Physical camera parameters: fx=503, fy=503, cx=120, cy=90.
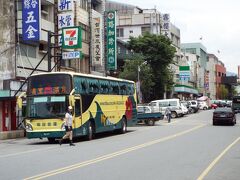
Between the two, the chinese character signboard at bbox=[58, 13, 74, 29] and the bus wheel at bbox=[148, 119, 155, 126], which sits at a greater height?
the chinese character signboard at bbox=[58, 13, 74, 29]

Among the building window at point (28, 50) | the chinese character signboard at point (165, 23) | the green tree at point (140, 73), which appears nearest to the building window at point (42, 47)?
the building window at point (28, 50)

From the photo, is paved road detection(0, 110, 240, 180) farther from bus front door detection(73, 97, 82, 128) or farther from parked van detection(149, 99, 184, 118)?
parked van detection(149, 99, 184, 118)

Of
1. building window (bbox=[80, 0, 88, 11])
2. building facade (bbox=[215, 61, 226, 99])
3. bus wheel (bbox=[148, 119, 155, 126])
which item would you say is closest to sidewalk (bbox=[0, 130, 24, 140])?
bus wheel (bbox=[148, 119, 155, 126])

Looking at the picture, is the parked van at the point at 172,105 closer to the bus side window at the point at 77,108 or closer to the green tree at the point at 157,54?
the green tree at the point at 157,54

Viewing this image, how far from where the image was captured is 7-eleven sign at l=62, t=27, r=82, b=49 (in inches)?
1389

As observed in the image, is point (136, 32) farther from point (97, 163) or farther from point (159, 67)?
point (97, 163)

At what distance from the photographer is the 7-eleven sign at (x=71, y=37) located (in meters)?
35.3

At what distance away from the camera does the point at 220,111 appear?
4088 centimetres

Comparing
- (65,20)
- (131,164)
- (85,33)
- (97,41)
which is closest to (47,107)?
(131,164)

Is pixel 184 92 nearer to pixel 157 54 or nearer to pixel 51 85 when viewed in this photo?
pixel 157 54

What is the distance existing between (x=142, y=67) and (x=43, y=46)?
22.0m

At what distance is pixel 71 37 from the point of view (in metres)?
35.6

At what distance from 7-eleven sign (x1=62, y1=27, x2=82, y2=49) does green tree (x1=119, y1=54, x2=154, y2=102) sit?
23.7 meters

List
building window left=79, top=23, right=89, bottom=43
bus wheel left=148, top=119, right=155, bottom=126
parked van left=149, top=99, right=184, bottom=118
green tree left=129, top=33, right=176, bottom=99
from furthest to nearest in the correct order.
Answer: green tree left=129, top=33, right=176, bottom=99 < parked van left=149, top=99, right=184, bottom=118 < building window left=79, top=23, right=89, bottom=43 < bus wheel left=148, top=119, right=155, bottom=126
